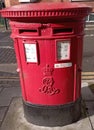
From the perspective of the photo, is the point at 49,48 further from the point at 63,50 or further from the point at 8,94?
the point at 8,94

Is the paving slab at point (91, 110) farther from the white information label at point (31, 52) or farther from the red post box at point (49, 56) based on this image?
the white information label at point (31, 52)

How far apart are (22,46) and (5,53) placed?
5110mm

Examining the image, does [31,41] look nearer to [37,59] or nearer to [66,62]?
[37,59]

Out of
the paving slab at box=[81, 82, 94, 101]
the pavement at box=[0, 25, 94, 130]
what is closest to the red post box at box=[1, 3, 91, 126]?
the pavement at box=[0, 25, 94, 130]

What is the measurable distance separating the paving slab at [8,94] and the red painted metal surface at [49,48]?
1.00m

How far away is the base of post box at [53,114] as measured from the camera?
3221 millimetres

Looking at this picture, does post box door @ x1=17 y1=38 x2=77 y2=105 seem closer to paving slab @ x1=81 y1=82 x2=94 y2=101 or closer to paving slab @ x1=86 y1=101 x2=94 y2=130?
paving slab @ x1=86 y1=101 x2=94 y2=130

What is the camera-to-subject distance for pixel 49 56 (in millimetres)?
2846

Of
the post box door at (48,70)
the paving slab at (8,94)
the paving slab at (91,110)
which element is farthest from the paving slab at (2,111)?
the paving slab at (91,110)

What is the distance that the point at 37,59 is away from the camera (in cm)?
288

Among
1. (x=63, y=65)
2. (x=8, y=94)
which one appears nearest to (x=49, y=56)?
(x=63, y=65)

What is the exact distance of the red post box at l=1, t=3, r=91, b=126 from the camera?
105 inches

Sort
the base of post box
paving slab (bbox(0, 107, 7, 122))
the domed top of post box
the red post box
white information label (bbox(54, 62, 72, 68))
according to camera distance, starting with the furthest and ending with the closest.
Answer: paving slab (bbox(0, 107, 7, 122))
the base of post box
white information label (bbox(54, 62, 72, 68))
the red post box
the domed top of post box

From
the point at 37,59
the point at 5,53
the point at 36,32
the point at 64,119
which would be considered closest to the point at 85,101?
the point at 64,119
